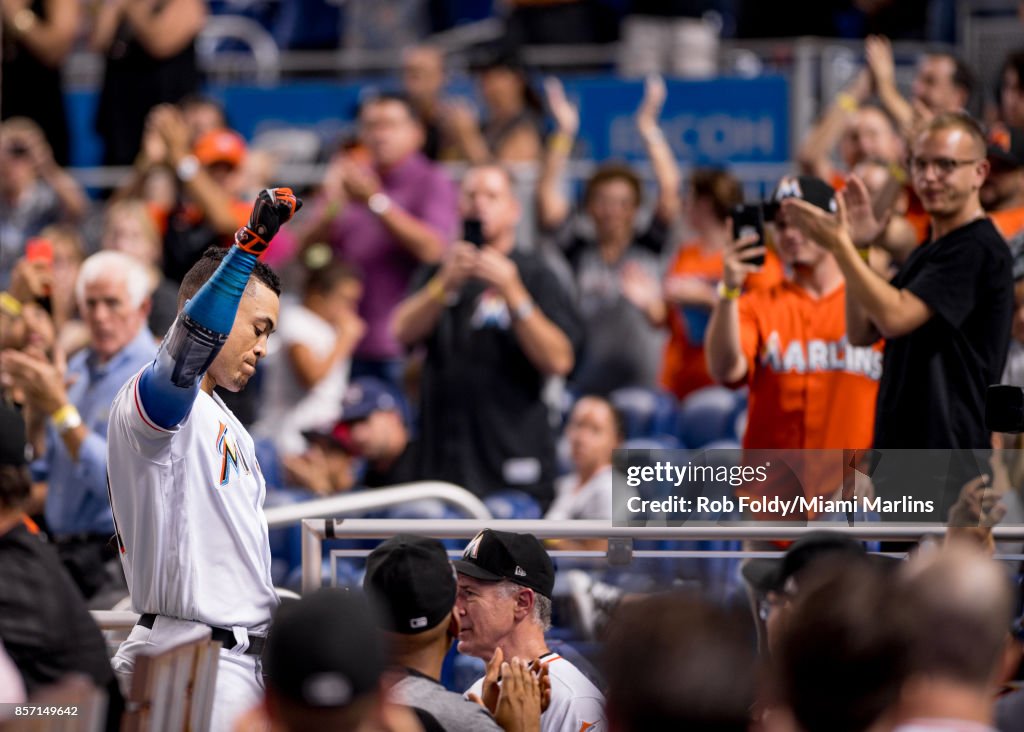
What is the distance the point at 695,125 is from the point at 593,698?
6797mm

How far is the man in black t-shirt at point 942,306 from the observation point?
5406 millimetres

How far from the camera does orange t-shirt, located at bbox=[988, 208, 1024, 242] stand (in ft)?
21.0

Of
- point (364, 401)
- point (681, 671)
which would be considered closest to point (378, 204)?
point (364, 401)

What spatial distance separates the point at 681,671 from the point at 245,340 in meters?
2.00

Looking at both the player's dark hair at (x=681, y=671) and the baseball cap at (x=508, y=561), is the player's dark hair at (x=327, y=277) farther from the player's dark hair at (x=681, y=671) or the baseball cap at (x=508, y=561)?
the player's dark hair at (x=681, y=671)

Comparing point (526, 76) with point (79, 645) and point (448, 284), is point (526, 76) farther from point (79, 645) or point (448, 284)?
point (79, 645)

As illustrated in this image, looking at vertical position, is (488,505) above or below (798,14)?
below

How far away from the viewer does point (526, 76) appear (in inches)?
407

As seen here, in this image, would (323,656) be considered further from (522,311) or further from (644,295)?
(644,295)

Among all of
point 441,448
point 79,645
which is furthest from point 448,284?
point 79,645

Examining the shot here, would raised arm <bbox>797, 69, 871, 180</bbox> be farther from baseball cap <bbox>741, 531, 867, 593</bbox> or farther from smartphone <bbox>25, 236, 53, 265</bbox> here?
baseball cap <bbox>741, 531, 867, 593</bbox>

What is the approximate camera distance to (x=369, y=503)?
625 cm

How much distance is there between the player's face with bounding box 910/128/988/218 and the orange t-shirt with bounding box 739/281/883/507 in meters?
0.67

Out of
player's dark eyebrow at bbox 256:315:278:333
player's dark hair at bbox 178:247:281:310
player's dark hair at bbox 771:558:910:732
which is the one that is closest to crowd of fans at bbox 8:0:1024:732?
player's dark hair at bbox 771:558:910:732
